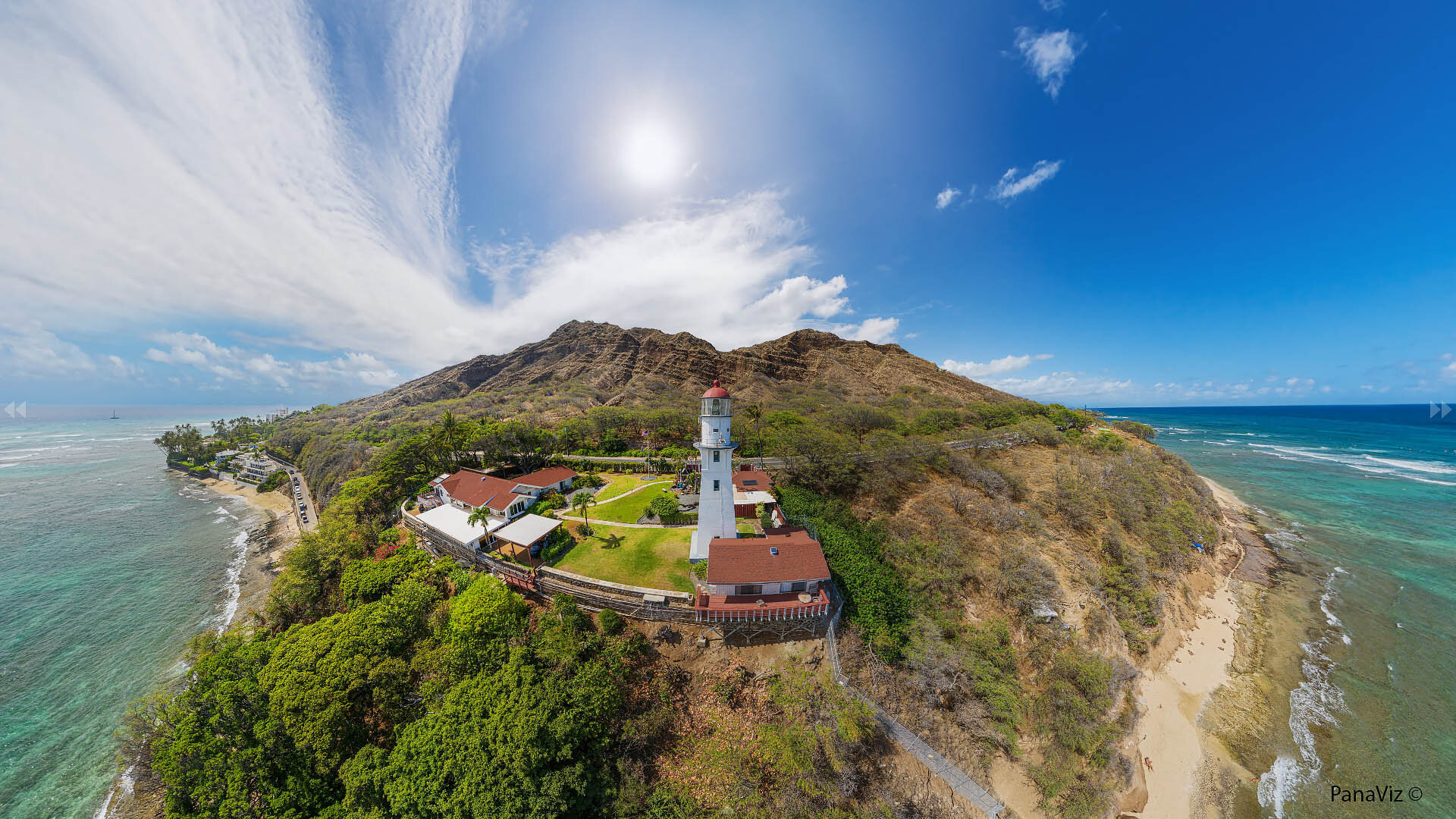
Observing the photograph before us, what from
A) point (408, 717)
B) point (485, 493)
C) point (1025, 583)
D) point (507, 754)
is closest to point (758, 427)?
point (485, 493)

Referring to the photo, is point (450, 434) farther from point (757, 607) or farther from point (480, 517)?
point (757, 607)

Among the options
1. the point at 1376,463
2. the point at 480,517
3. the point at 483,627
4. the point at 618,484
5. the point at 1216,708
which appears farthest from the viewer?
the point at 1376,463

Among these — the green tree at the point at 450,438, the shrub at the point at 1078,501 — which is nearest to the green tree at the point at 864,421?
the shrub at the point at 1078,501

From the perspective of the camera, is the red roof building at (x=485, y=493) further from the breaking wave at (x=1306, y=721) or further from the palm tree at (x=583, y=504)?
the breaking wave at (x=1306, y=721)

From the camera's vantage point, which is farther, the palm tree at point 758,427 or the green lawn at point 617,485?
the palm tree at point 758,427

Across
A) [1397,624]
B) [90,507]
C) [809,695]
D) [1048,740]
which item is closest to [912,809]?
[809,695]
